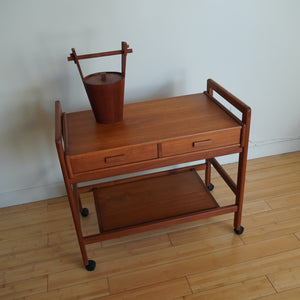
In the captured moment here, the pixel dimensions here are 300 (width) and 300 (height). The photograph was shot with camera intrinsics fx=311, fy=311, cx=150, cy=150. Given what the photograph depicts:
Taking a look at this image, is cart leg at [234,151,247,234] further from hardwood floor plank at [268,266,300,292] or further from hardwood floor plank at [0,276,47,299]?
hardwood floor plank at [0,276,47,299]

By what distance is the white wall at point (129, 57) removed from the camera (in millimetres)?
1712

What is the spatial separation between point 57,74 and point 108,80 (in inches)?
19.9

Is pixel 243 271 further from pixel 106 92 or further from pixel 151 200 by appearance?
pixel 106 92

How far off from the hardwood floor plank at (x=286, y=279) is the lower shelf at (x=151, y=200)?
1.53 ft

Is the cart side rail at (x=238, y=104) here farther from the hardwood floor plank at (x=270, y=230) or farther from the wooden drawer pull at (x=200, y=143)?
the hardwood floor plank at (x=270, y=230)

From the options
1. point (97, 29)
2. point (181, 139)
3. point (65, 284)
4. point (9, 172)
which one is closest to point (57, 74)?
point (97, 29)

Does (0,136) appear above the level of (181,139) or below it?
below

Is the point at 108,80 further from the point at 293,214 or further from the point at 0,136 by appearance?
the point at 293,214

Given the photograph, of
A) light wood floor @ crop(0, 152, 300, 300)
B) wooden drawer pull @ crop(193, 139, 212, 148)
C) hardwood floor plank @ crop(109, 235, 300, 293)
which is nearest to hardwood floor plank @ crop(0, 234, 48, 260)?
light wood floor @ crop(0, 152, 300, 300)

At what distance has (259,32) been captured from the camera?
6.54 ft

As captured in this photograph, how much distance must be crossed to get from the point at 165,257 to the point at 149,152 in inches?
25.6

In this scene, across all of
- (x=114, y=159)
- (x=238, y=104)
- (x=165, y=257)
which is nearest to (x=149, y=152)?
(x=114, y=159)

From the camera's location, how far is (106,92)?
144 cm

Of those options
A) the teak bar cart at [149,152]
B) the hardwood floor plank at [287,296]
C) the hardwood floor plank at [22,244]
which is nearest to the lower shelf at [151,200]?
the teak bar cart at [149,152]
